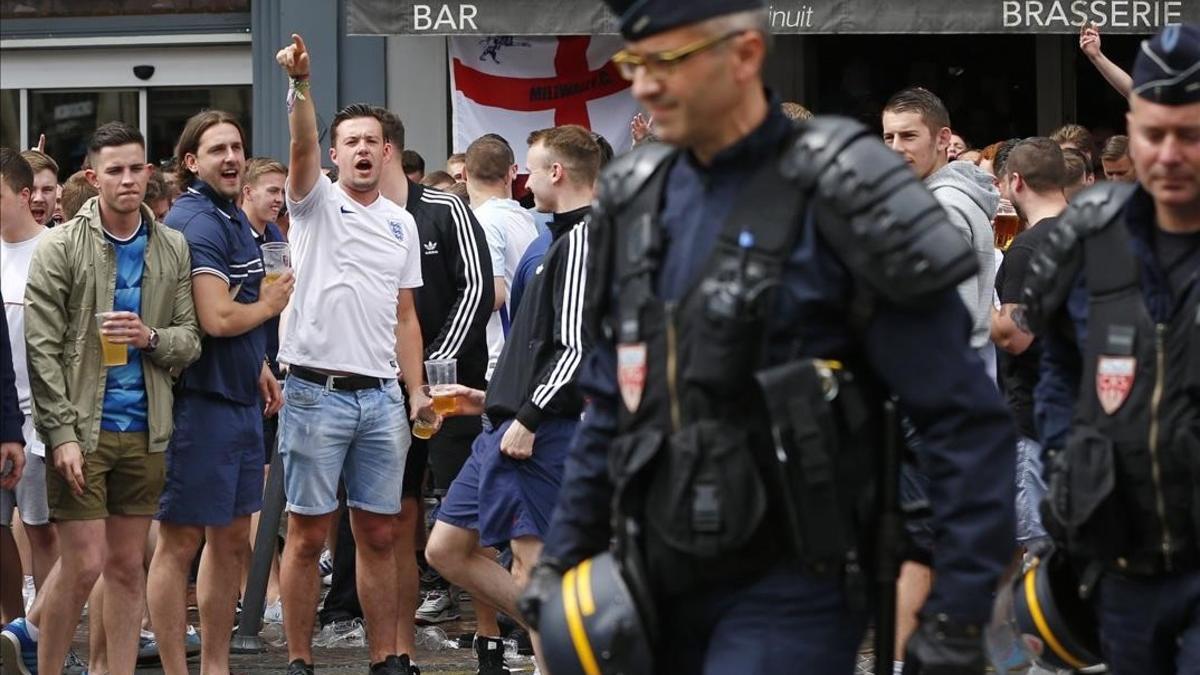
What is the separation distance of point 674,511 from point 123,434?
13.1 feet

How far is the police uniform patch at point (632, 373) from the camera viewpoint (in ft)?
12.3

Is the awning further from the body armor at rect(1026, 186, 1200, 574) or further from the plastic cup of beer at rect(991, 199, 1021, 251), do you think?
the body armor at rect(1026, 186, 1200, 574)

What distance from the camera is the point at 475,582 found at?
7777mm

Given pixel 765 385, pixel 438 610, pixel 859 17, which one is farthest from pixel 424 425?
pixel 765 385

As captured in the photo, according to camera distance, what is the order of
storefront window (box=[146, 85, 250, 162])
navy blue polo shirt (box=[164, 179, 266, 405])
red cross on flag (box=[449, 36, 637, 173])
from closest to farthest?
navy blue polo shirt (box=[164, 179, 266, 405]) < red cross on flag (box=[449, 36, 637, 173]) < storefront window (box=[146, 85, 250, 162])

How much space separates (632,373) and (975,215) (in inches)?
146

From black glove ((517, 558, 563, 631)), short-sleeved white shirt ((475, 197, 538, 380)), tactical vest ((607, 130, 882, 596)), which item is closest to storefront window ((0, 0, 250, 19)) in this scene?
short-sleeved white shirt ((475, 197, 538, 380))

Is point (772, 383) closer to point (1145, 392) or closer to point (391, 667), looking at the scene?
point (1145, 392)

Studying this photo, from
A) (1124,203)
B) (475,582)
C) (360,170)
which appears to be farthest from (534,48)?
(1124,203)

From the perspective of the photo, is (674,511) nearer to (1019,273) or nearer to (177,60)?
(1019,273)

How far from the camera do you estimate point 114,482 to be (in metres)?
7.28

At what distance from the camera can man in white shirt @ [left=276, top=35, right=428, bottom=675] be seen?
7875 millimetres

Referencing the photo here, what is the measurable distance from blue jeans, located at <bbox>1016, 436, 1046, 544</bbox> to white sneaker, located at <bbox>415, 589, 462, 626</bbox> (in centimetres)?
328

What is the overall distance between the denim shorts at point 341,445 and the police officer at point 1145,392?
399cm
